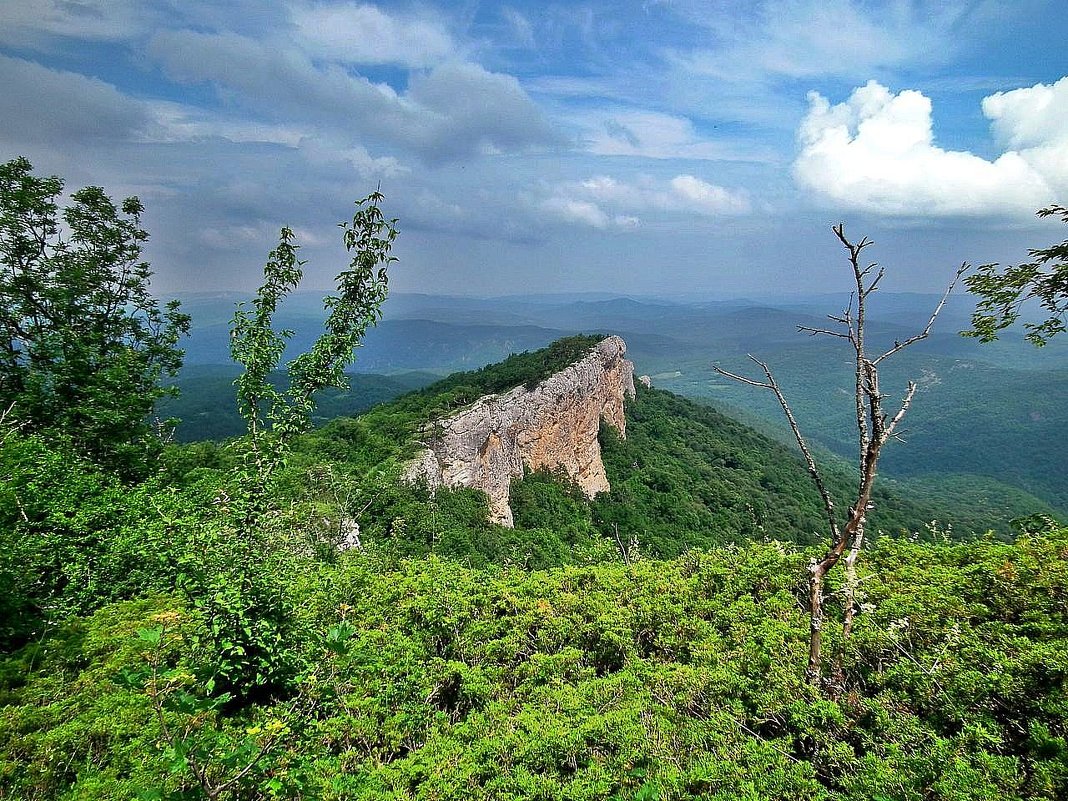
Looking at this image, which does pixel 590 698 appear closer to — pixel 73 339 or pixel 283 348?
pixel 283 348

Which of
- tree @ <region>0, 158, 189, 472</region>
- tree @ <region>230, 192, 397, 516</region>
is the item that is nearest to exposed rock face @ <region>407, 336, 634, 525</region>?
tree @ <region>0, 158, 189, 472</region>

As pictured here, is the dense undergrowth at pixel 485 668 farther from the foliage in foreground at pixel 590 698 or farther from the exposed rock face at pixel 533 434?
the exposed rock face at pixel 533 434

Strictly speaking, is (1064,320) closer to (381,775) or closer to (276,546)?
(381,775)

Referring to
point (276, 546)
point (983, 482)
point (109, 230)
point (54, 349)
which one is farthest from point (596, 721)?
point (983, 482)

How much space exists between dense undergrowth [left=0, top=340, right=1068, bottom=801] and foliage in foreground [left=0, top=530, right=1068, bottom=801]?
0.13 ft

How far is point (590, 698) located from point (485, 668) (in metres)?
2.04

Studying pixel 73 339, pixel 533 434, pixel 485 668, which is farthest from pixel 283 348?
pixel 533 434

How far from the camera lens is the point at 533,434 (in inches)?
1599

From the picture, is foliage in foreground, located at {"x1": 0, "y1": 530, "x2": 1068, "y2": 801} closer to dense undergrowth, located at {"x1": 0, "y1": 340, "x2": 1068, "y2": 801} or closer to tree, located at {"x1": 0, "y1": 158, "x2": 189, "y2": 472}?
dense undergrowth, located at {"x1": 0, "y1": 340, "x2": 1068, "y2": 801}

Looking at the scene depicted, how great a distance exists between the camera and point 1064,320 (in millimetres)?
10781

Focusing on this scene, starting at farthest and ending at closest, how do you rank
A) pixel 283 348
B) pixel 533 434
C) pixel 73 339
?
1. pixel 533 434
2. pixel 73 339
3. pixel 283 348

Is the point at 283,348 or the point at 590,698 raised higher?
the point at 283,348

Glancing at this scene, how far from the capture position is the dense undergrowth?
5.46m

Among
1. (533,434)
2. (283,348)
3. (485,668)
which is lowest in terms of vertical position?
(533,434)
